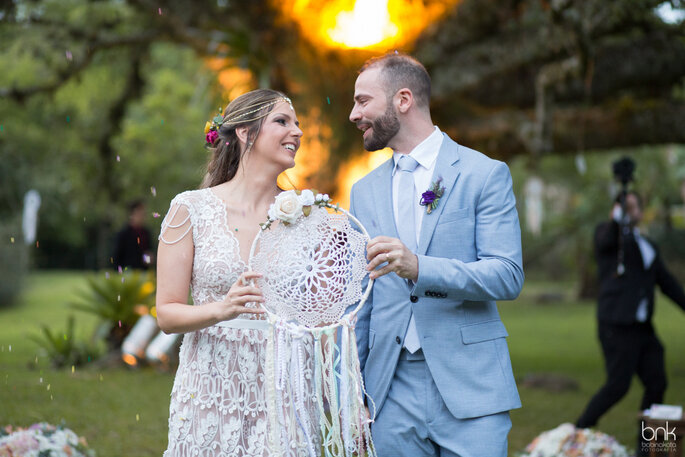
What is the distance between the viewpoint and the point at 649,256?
6.75m

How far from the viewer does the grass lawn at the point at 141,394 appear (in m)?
7.27

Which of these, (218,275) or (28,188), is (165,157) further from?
(218,275)

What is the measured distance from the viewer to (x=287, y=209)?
2928mm

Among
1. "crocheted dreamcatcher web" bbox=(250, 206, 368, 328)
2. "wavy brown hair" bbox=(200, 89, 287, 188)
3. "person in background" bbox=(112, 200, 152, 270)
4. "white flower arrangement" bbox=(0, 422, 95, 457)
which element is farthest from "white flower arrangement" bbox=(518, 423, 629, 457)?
"person in background" bbox=(112, 200, 152, 270)

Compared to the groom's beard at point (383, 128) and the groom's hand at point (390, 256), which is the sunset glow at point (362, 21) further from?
the groom's hand at point (390, 256)

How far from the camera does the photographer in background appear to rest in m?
6.42

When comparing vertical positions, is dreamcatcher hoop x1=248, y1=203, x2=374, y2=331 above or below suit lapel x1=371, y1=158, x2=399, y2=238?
below

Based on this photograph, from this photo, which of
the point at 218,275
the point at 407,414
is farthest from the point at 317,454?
the point at 218,275

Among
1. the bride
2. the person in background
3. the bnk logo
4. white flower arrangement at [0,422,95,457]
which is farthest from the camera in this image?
the person in background

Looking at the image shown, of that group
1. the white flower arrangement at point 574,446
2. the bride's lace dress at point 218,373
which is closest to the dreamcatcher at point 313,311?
the bride's lace dress at point 218,373

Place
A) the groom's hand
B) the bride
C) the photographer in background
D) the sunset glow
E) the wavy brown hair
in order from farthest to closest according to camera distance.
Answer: the sunset glow < the photographer in background < the wavy brown hair < the bride < the groom's hand

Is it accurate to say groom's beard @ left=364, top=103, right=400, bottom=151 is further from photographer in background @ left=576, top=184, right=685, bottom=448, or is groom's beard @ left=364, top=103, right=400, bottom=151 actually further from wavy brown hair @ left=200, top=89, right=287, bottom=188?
photographer in background @ left=576, top=184, right=685, bottom=448

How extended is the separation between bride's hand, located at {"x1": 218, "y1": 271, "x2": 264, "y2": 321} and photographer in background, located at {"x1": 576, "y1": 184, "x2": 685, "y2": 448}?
4505 mm

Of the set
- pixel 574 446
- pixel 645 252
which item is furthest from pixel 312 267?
pixel 645 252
